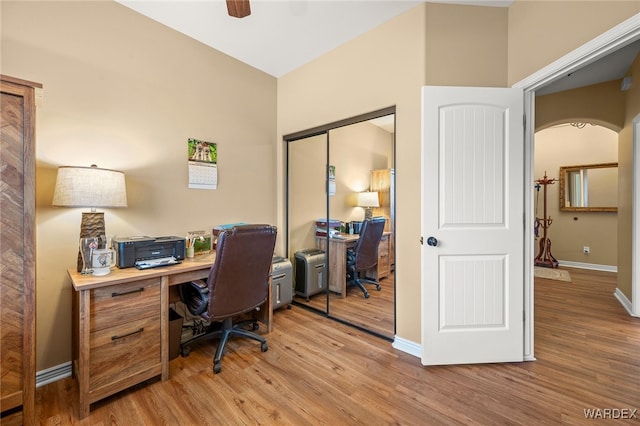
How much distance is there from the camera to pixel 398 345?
2197 millimetres

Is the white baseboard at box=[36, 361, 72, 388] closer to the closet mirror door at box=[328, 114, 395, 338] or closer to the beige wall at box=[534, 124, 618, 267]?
the closet mirror door at box=[328, 114, 395, 338]

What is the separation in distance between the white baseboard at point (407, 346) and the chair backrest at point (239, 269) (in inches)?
47.6

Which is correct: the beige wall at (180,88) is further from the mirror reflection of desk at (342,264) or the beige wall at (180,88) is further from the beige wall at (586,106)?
the mirror reflection of desk at (342,264)

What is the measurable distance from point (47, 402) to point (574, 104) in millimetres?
5960

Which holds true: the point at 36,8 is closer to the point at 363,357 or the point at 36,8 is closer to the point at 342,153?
the point at 342,153

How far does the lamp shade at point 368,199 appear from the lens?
3.03 metres

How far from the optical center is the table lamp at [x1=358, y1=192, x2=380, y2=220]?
3.06 m

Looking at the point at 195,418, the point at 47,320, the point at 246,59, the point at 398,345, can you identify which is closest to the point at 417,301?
the point at 398,345

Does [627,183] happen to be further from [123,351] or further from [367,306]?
[123,351]

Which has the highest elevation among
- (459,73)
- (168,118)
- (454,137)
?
(459,73)

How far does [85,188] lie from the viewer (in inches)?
65.2

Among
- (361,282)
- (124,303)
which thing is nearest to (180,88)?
(124,303)

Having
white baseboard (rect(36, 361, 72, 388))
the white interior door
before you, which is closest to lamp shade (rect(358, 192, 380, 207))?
the white interior door

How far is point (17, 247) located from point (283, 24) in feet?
8.07
